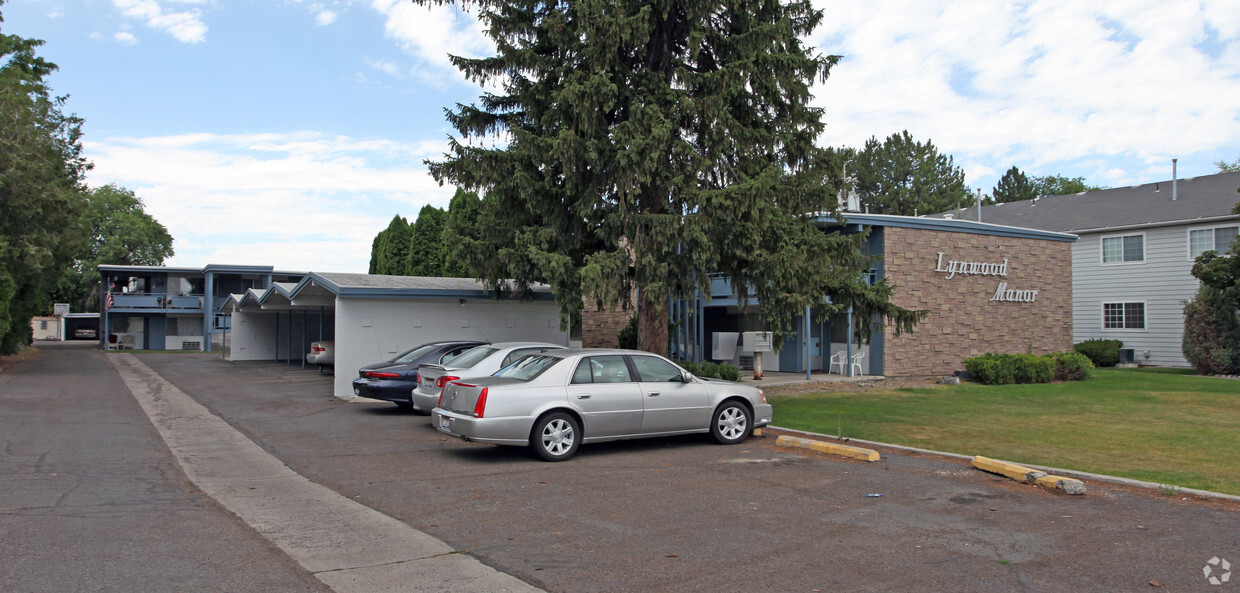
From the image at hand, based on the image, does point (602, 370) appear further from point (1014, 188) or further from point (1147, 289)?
point (1014, 188)

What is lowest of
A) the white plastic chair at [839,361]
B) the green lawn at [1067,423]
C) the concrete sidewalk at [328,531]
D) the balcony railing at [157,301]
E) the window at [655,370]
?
the concrete sidewalk at [328,531]

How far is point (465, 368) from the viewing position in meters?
13.3

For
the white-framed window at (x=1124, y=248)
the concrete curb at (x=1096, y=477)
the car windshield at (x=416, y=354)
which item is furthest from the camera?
the white-framed window at (x=1124, y=248)

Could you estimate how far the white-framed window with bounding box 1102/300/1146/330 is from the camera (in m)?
29.2

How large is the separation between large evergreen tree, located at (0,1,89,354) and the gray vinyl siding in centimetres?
3611

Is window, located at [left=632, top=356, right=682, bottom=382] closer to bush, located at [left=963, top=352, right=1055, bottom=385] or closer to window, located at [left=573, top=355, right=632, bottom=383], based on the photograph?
window, located at [left=573, top=355, right=632, bottom=383]

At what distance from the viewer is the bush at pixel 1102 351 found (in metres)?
28.1

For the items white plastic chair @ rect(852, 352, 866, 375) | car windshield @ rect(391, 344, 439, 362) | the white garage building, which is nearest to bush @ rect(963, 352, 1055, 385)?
white plastic chair @ rect(852, 352, 866, 375)

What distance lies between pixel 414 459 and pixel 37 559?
15.6 feet

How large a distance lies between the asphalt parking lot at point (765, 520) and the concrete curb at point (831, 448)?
0.17m

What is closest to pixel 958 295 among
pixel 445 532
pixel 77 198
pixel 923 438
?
pixel 923 438

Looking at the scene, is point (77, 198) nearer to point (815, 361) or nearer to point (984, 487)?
point (815, 361)

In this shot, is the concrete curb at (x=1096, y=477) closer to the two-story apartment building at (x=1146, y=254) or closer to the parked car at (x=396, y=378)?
the parked car at (x=396, y=378)

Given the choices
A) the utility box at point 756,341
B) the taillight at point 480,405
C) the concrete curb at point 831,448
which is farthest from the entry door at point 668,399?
the utility box at point 756,341
